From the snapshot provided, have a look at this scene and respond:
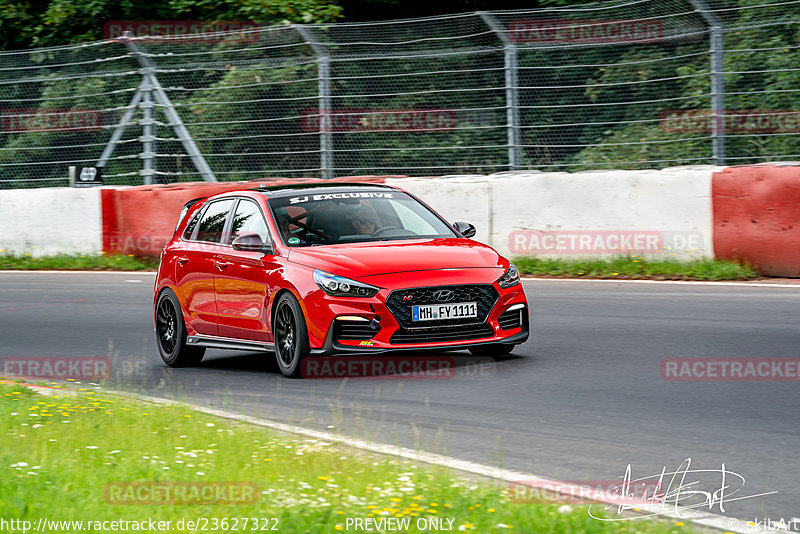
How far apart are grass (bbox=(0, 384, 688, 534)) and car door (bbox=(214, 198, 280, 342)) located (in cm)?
207

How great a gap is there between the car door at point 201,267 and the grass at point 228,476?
285 cm

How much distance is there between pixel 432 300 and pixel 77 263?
1161 centimetres

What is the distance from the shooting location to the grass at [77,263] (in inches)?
771

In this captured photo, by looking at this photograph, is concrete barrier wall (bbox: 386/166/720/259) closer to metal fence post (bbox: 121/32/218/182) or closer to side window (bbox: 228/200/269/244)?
metal fence post (bbox: 121/32/218/182)

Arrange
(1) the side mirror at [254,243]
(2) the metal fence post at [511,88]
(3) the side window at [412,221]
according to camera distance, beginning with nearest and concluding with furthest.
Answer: (1) the side mirror at [254,243] < (3) the side window at [412,221] < (2) the metal fence post at [511,88]

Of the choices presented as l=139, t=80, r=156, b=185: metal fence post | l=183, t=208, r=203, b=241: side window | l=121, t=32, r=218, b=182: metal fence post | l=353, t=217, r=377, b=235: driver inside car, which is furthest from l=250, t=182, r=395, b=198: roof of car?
l=139, t=80, r=156, b=185: metal fence post

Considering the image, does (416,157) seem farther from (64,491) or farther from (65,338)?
(64,491)

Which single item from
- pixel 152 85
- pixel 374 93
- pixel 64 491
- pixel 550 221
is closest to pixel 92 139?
pixel 152 85

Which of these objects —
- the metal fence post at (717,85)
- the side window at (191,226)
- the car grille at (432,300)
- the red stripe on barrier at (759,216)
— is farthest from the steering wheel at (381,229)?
the metal fence post at (717,85)

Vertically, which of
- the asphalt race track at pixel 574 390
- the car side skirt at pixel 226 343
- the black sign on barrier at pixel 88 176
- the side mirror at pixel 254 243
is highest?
the black sign on barrier at pixel 88 176

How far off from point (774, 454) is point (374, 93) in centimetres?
1311

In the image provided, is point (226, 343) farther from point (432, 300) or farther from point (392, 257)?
point (432, 300)

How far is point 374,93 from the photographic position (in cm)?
1916
